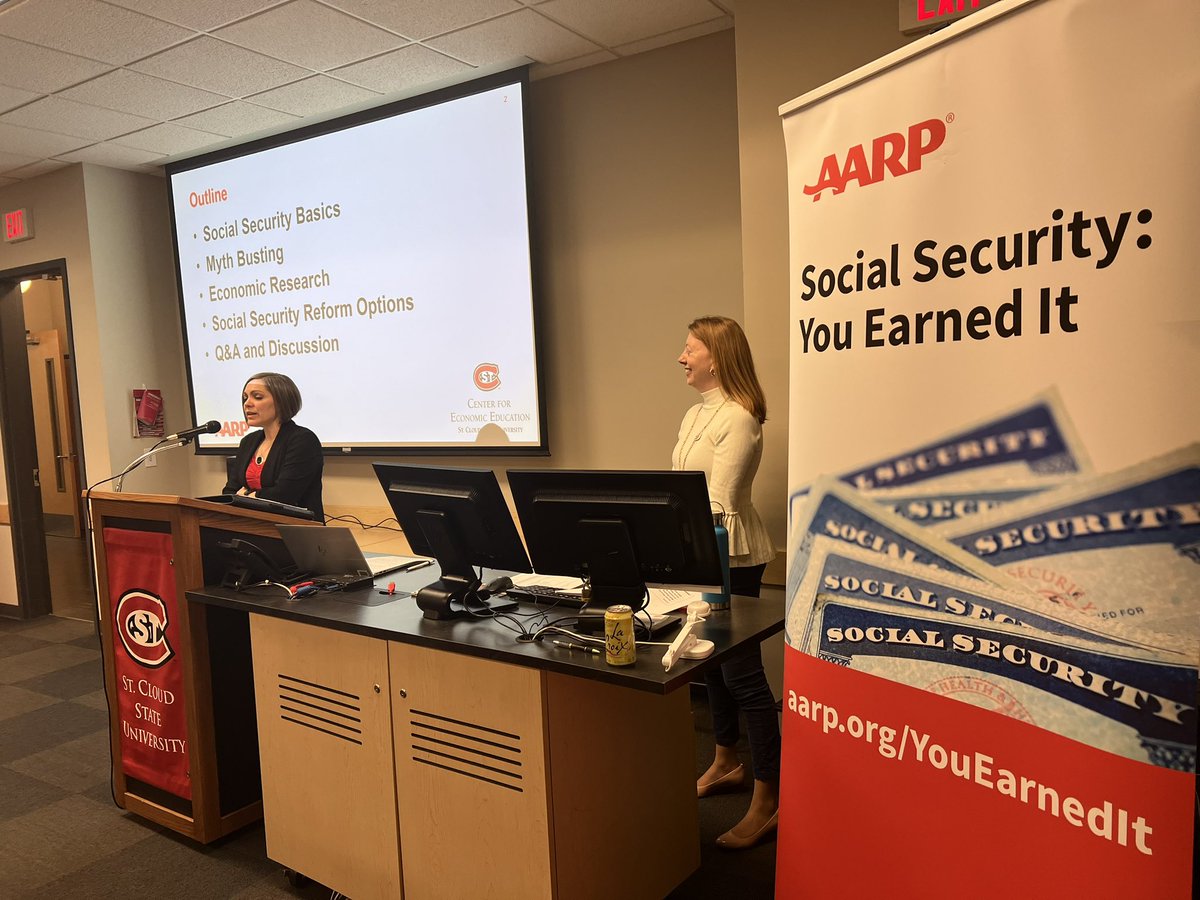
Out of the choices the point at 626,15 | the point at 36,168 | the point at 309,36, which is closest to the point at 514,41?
the point at 626,15

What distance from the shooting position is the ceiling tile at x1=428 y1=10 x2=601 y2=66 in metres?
3.54

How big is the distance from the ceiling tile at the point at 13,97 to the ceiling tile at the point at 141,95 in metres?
0.16

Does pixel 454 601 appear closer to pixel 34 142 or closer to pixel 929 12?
pixel 929 12

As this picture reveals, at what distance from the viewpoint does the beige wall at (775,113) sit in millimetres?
3031

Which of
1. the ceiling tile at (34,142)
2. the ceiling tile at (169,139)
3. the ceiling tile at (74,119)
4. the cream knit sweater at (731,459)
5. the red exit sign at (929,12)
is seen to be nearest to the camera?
the red exit sign at (929,12)

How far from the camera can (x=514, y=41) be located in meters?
3.72

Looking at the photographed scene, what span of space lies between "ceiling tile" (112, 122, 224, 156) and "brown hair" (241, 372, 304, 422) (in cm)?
213

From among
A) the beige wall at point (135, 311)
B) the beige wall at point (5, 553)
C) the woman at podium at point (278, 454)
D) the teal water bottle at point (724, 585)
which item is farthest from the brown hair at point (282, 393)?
the beige wall at point (5, 553)

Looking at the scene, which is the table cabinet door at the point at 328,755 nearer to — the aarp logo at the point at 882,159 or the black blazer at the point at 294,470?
the black blazer at the point at 294,470

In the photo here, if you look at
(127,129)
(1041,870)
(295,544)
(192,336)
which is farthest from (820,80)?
(192,336)

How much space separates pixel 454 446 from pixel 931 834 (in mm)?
3375

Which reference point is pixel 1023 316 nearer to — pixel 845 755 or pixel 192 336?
pixel 845 755

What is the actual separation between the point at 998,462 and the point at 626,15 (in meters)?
2.84

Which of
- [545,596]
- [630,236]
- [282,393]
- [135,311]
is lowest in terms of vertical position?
[545,596]
